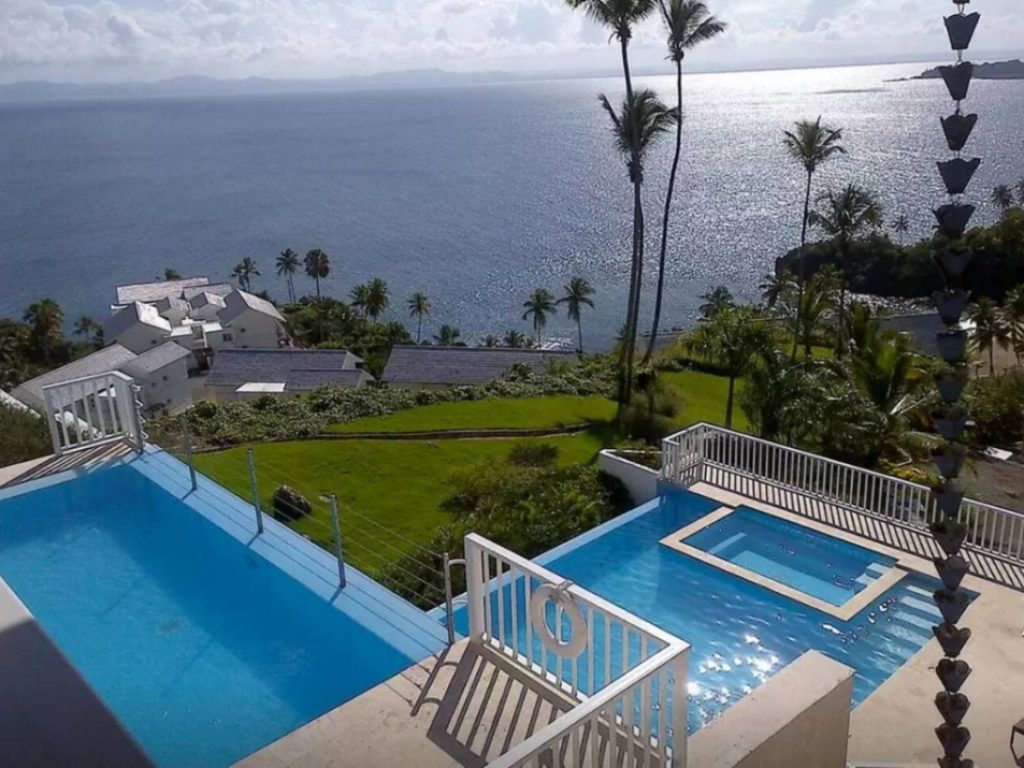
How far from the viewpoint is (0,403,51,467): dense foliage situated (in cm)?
907

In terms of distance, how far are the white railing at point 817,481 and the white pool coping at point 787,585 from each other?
23.4 inches

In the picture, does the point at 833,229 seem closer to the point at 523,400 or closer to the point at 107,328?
the point at 523,400

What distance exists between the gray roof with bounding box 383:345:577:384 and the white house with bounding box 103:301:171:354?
57.7ft

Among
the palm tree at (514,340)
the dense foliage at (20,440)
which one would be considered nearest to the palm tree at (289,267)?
the palm tree at (514,340)

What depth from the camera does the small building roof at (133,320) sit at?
47.1 meters

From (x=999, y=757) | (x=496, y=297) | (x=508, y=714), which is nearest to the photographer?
(x=508, y=714)

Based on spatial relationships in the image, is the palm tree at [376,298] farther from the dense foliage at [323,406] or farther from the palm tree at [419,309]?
the dense foliage at [323,406]

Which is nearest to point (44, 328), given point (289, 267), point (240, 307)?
point (240, 307)

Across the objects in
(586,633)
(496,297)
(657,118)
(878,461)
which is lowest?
(496,297)

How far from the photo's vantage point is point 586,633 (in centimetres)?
382

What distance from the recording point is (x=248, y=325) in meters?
46.9

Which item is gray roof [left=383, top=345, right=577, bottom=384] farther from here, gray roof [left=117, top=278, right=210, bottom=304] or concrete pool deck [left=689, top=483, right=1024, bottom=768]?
concrete pool deck [left=689, top=483, right=1024, bottom=768]

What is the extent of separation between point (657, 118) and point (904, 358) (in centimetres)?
1219

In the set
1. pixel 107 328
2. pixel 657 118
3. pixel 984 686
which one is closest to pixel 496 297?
pixel 107 328
